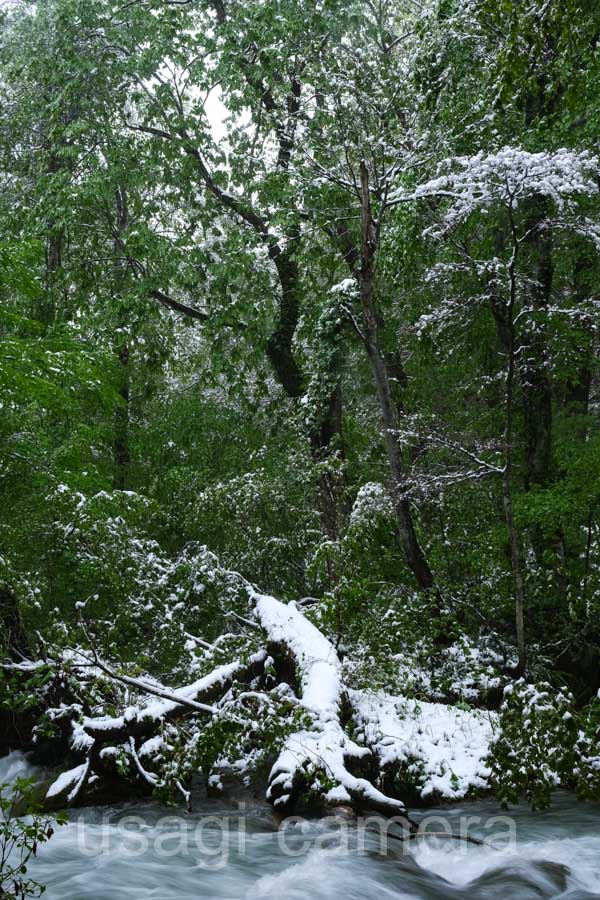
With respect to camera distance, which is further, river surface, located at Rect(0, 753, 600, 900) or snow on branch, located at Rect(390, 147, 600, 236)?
snow on branch, located at Rect(390, 147, 600, 236)

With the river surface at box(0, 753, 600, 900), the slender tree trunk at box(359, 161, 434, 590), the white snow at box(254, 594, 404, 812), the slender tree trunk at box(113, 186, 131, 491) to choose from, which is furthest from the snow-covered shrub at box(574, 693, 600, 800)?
the slender tree trunk at box(113, 186, 131, 491)

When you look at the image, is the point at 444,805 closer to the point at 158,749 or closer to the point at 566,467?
the point at 158,749

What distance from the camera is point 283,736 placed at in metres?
6.97

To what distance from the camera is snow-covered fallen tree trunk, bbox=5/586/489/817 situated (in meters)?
6.84

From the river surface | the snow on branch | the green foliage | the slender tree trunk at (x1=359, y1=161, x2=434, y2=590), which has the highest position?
the snow on branch

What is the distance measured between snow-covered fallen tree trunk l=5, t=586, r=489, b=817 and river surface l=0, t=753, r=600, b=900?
0.94 feet

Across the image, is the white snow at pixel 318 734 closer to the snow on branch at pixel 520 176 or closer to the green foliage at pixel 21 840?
the green foliage at pixel 21 840

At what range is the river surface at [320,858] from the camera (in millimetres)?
5625

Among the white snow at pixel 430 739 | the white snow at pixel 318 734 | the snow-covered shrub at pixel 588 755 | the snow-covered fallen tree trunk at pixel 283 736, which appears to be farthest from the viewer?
the white snow at pixel 430 739

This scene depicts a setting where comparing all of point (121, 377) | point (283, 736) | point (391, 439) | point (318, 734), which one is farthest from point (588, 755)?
point (121, 377)

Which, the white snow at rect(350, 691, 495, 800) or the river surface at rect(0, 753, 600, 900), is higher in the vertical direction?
the white snow at rect(350, 691, 495, 800)

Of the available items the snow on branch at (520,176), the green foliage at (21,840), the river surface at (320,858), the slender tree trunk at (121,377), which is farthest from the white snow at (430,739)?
the slender tree trunk at (121,377)

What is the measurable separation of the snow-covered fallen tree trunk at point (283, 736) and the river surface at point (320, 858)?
0.29 meters

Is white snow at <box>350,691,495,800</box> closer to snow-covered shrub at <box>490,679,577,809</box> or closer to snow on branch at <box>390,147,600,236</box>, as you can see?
snow-covered shrub at <box>490,679,577,809</box>
